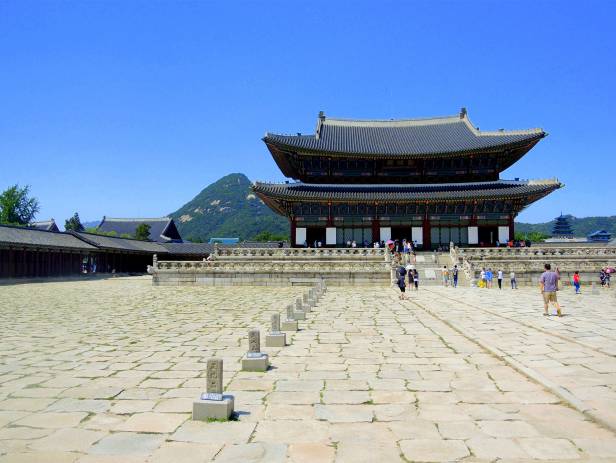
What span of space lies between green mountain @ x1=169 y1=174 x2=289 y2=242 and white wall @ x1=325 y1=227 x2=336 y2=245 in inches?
3637

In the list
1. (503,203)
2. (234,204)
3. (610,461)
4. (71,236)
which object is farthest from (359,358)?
(234,204)

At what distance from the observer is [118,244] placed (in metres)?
47.0

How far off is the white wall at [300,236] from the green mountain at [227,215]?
91.9m

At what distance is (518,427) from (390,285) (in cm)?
2246

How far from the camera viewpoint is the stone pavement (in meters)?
4.58

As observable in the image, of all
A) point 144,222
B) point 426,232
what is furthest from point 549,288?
point 144,222

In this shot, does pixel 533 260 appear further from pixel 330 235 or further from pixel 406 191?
pixel 330 235

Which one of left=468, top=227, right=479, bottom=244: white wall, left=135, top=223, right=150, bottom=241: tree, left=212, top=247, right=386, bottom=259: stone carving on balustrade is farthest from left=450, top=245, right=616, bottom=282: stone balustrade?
left=135, top=223, right=150, bottom=241: tree

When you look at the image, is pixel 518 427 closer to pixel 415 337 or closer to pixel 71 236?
pixel 415 337

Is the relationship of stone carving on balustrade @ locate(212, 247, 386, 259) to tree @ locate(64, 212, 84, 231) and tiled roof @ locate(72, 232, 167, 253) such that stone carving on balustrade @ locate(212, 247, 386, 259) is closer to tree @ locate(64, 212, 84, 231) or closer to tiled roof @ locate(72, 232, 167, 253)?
tiled roof @ locate(72, 232, 167, 253)

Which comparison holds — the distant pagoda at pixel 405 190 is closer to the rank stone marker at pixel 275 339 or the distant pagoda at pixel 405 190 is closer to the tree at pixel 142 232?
the rank stone marker at pixel 275 339

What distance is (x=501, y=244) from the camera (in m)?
38.9

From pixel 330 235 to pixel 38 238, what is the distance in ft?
76.0

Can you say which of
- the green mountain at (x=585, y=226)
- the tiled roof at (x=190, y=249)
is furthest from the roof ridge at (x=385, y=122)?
the green mountain at (x=585, y=226)
